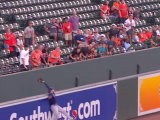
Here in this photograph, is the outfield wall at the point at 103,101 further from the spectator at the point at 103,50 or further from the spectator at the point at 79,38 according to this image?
the spectator at the point at 79,38

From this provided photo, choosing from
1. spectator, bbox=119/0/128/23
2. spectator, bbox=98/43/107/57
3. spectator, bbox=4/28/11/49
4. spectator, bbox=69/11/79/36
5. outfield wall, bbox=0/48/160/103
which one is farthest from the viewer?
spectator, bbox=119/0/128/23

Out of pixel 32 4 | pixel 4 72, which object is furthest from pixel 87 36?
pixel 4 72

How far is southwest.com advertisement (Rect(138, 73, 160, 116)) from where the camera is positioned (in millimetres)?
14000

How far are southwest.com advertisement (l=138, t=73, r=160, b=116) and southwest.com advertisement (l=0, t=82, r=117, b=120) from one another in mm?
1099

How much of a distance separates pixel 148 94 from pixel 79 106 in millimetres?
2793

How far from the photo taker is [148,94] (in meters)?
14.2

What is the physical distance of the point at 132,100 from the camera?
45.5ft

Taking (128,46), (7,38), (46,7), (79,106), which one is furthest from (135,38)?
(79,106)

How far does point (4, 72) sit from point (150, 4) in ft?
34.3

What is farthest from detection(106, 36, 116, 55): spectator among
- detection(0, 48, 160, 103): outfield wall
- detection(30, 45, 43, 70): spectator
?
detection(30, 45, 43, 70): spectator

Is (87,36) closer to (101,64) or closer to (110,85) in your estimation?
(101,64)

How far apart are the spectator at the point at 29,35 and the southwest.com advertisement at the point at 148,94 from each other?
368 cm

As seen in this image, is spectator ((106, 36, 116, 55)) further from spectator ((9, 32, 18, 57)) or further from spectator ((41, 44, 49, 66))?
spectator ((9, 32, 18, 57))

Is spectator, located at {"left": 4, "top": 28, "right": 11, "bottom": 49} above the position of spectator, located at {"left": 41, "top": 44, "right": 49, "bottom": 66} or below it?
above
